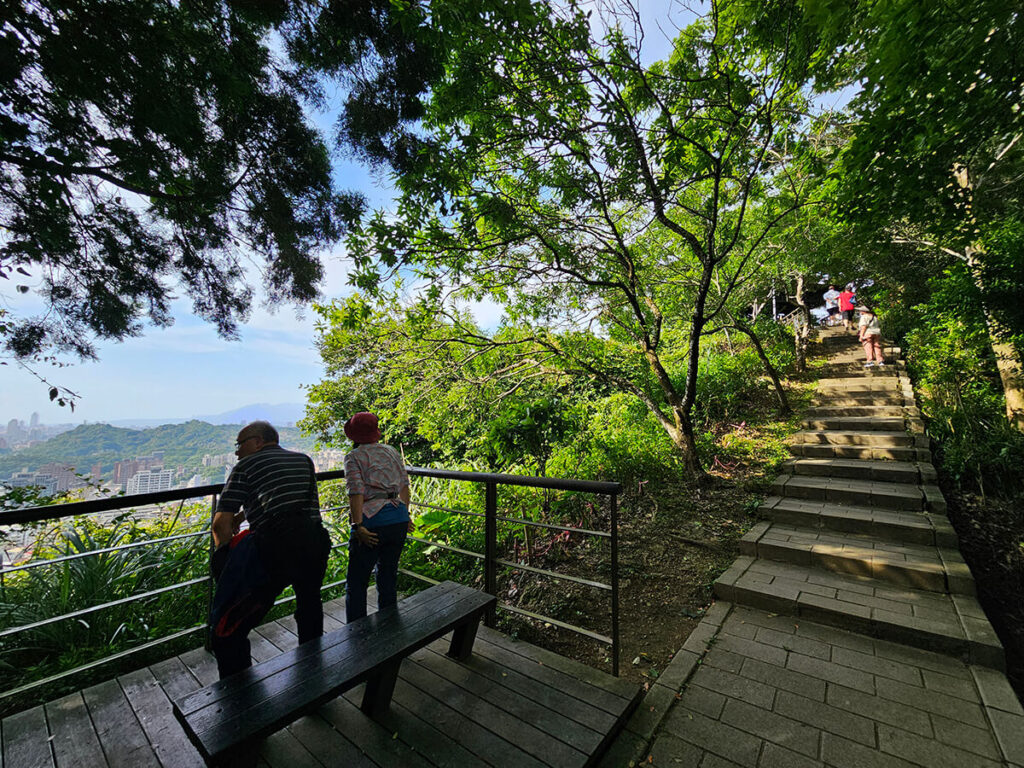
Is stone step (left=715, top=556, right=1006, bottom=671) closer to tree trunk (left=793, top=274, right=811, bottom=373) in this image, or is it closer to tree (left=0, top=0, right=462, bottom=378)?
tree (left=0, top=0, right=462, bottom=378)

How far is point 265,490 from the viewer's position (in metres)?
1.97

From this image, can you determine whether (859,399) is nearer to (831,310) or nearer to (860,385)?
(860,385)

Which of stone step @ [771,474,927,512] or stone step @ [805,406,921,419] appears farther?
stone step @ [805,406,921,419]

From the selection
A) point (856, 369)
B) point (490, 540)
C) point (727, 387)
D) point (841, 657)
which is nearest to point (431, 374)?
point (490, 540)

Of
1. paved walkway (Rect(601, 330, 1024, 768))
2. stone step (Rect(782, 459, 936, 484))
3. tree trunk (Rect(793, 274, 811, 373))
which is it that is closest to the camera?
paved walkway (Rect(601, 330, 1024, 768))

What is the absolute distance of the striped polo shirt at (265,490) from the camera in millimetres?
1951

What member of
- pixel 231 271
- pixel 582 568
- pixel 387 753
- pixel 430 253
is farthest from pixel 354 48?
pixel 582 568

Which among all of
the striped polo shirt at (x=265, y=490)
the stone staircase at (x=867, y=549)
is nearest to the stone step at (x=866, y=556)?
the stone staircase at (x=867, y=549)

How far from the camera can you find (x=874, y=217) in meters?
3.50

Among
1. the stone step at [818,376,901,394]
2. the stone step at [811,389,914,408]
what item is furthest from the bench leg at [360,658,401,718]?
the stone step at [818,376,901,394]

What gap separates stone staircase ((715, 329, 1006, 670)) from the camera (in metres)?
2.56

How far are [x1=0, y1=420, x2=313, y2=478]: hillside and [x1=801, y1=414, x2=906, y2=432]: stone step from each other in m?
7.89

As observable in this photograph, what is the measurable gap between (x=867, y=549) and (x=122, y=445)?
A: 1166 cm

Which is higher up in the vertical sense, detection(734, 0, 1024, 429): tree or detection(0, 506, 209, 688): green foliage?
detection(734, 0, 1024, 429): tree
